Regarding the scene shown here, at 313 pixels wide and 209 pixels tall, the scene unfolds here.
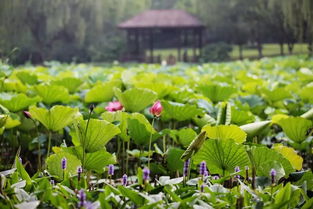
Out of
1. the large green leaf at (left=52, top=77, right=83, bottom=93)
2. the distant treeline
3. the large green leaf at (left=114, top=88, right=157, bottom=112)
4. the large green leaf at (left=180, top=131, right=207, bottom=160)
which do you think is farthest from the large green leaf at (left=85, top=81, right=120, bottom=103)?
the distant treeline

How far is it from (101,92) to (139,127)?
A: 0.89 m

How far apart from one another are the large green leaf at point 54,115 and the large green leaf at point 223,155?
0.37m

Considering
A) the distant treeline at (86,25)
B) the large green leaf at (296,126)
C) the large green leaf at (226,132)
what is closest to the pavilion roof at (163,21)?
the distant treeline at (86,25)

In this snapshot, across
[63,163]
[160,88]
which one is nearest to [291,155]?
[63,163]

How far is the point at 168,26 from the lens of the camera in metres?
24.3

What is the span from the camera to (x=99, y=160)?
1.05 meters

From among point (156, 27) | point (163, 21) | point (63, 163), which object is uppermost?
point (63, 163)

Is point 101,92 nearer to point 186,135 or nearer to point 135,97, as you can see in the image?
point 135,97

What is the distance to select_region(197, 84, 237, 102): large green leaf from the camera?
2.05 meters

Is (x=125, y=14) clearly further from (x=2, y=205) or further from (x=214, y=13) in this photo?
(x=2, y=205)

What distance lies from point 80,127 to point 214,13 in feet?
79.8

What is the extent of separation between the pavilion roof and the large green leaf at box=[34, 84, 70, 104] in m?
22.2

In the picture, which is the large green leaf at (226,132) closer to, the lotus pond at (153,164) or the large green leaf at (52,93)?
the lotus pond at (153,164)

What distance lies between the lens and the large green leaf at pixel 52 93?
6.34 feet
